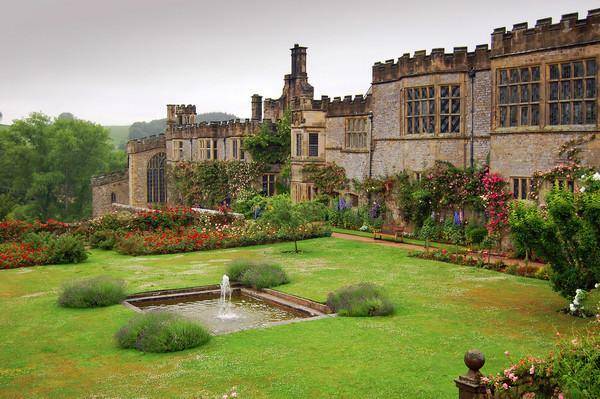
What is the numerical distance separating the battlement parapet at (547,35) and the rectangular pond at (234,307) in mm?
12141

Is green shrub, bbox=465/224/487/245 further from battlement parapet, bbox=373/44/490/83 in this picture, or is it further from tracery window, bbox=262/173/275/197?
tracery window, bbox=262/173/275/197

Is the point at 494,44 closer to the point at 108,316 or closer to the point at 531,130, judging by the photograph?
the point at 531,130

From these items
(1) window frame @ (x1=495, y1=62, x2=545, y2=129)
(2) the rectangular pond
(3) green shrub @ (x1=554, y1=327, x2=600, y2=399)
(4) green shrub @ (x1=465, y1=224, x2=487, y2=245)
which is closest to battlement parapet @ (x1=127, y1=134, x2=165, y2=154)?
(4) green shrub @ (x1=465, y1=224, x2=487, y2=245)

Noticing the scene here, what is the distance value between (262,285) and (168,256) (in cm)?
754

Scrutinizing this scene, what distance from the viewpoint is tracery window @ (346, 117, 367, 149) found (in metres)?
32.2

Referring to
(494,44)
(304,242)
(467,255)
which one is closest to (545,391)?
(467,255)

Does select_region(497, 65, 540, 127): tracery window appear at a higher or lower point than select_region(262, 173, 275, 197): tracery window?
higher

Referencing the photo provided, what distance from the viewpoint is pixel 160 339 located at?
11664 millimetres

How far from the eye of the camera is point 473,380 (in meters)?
7.60

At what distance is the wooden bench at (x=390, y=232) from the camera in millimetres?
26469

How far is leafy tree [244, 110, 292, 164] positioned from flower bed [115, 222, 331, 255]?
14085mm

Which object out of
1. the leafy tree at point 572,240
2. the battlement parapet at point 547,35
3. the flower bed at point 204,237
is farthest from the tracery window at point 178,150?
the leafy tree at point 572,240

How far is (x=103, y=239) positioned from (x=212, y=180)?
807 inches

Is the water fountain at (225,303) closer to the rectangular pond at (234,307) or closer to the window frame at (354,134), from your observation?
the rectangular pond at (234,307)
